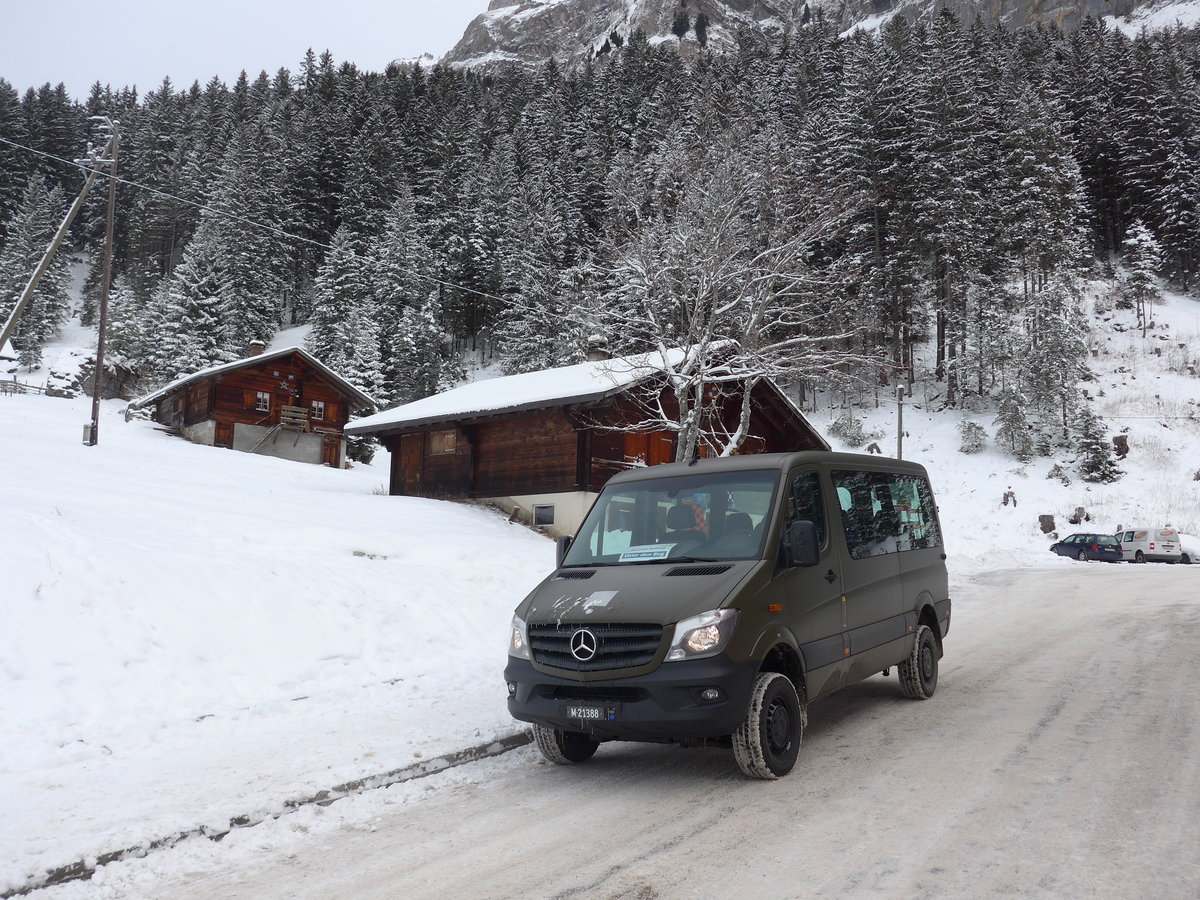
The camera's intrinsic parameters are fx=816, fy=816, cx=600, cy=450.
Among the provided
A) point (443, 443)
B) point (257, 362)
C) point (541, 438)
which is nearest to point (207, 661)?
point (541, 438)

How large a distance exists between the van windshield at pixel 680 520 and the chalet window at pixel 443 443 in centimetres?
1981

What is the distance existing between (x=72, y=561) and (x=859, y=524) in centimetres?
854

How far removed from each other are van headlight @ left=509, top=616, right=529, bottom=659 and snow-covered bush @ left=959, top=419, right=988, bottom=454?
3998 cm

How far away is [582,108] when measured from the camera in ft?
253

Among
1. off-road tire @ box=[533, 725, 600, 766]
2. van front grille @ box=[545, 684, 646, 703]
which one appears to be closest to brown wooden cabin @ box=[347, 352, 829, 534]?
off-road tire @ box=[533, 725, 600, 766]

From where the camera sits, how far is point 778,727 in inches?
219

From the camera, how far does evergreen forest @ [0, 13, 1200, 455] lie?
23.3 m

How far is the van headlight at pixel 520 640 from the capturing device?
5.80 metres

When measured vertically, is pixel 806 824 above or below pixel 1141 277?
below

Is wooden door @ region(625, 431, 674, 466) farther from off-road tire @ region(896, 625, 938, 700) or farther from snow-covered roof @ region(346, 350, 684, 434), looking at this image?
off-road tire @ region(896, 625, 938, 700)

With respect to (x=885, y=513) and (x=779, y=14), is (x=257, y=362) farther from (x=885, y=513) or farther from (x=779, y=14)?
(x=779, y=14)

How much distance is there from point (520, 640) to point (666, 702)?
1.29 m

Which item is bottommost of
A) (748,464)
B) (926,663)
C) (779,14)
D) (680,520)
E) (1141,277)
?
(926,663)

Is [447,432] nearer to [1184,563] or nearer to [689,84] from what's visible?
[1184,563]
